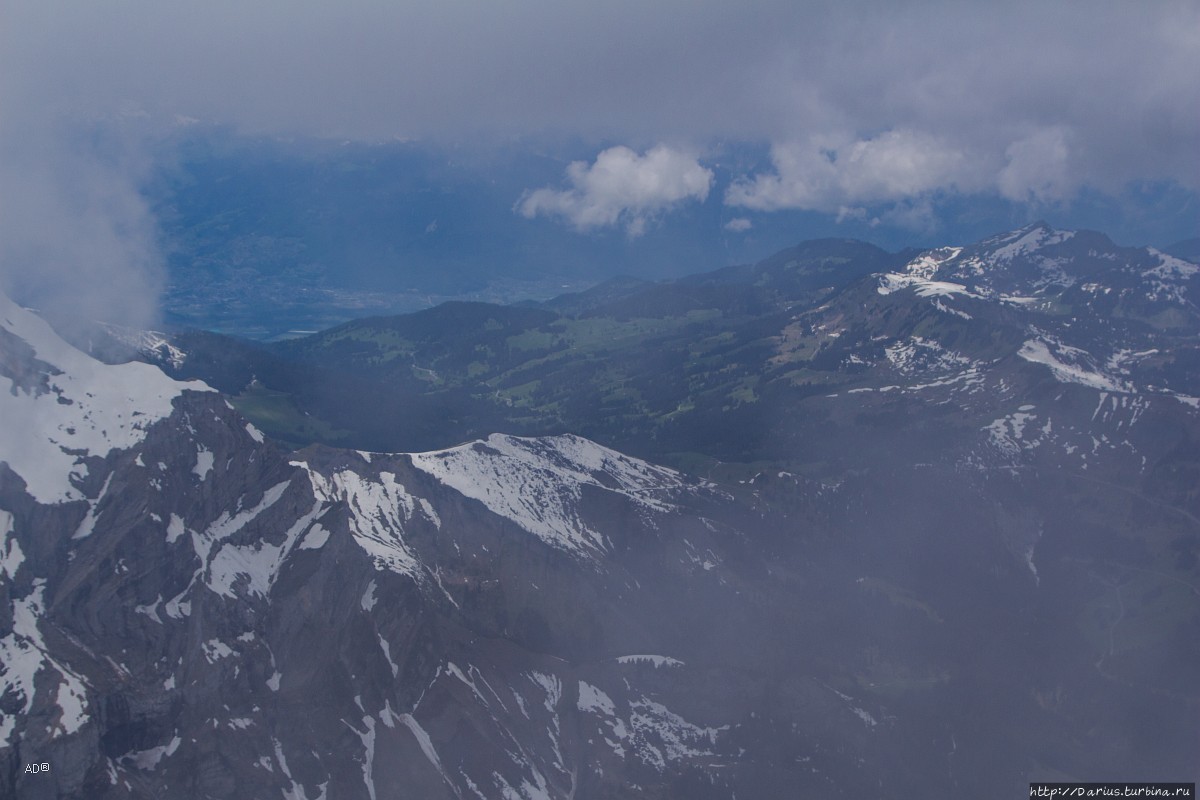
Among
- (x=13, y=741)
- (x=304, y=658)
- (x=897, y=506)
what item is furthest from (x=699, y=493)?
(x=13, y=741)

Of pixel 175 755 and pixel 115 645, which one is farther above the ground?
pixel 115 645

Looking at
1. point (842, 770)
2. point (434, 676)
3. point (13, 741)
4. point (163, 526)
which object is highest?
point (163, 526)

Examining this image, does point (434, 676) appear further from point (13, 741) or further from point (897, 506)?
point (897, 506)

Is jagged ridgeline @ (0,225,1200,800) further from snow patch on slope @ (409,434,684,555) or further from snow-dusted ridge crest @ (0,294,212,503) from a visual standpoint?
snow patch on slope @ (409,434,684,555)

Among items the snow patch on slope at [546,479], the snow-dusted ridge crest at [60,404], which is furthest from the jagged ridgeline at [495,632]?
the snow patch on slope at [546,479]

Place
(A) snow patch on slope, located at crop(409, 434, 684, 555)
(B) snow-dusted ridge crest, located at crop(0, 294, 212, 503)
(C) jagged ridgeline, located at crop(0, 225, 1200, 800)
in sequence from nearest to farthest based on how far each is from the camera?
(C) jagged ridgeline, located at crop(0, 225, 1200, 800) → (B) snow-dusted ridge crest, located at crop(0, 294, 212, 503) → (A) snow patch on slope, located at crop(409, 434, 684, 555)

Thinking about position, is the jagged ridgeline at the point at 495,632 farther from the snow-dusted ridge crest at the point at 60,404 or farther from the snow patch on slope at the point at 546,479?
the snow patch on slope at the point at 546,479

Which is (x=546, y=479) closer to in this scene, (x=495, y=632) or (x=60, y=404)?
(x=495, y=632)

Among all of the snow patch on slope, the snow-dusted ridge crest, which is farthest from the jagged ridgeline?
the snow patch on slope
